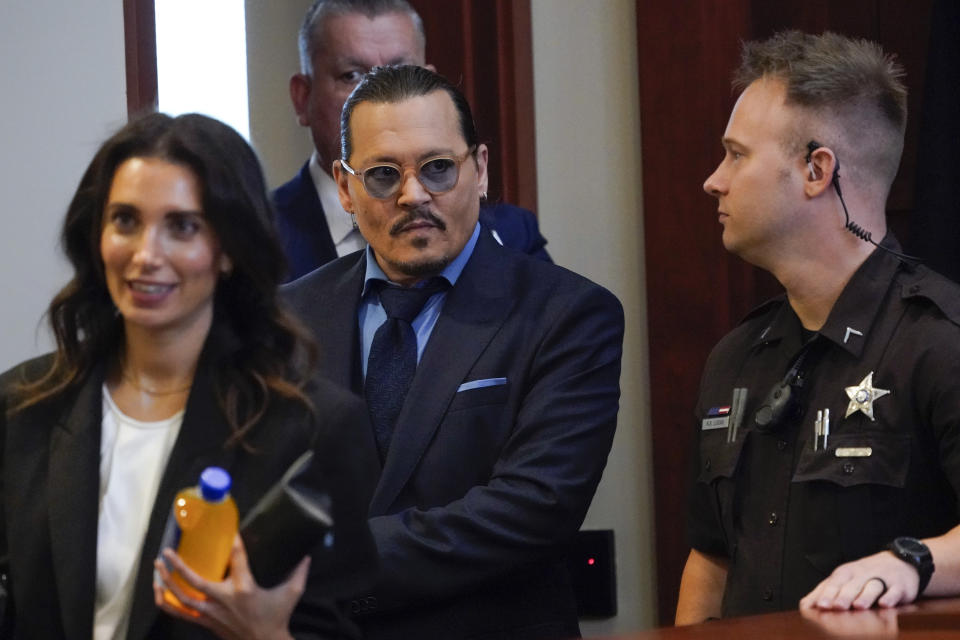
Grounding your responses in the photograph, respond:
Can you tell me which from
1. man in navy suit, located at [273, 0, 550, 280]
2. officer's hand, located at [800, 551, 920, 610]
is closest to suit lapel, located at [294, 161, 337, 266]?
man in navy suit, located at [273, 0, 550, 280]

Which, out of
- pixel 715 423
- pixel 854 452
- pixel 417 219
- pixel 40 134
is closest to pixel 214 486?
pixel 417 219

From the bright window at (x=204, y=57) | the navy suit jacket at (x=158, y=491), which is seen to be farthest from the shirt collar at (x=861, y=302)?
the bright window at (x=204, y=57)

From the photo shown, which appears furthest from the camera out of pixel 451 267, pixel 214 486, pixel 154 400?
pixel 451 267

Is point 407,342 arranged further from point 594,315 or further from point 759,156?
point 759,156

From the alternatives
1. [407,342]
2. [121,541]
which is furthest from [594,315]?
[121,541]

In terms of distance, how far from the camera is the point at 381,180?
2.55 meters

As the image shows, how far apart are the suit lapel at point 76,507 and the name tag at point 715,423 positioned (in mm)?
1227

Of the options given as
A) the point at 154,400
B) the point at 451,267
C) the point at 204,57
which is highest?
the point at 204,57

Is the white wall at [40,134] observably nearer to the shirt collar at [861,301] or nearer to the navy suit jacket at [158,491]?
the navy suit jacket at [158,491]

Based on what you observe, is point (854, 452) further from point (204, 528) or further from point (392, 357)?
point (204, 528)

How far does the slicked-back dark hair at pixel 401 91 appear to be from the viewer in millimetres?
2607

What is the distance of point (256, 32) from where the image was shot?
4.30m

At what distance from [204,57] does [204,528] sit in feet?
9.10

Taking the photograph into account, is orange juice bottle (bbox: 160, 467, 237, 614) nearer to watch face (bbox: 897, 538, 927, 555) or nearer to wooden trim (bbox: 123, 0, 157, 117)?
watch face (bbox: 897, 538, 927, 555)
